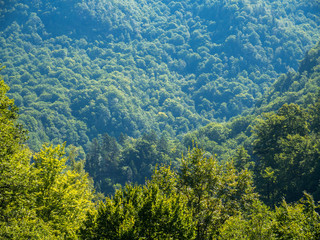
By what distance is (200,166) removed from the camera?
24.4 meters

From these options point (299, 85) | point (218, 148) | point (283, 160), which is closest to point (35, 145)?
point (218, 148)

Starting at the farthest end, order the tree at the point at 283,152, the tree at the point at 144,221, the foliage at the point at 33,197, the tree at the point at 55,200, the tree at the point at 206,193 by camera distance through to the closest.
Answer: the tree at the point at 283,152 < the tree at the point at 206,193 < the tree at the point at 55,200 < the foliage at the point at 33,197 < the tree at the point at 144,221

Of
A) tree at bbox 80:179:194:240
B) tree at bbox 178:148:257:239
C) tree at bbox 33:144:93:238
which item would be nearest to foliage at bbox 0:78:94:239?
tree at bbox 33:144:93:238

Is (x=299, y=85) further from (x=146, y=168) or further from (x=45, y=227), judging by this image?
(x=45, y=227)

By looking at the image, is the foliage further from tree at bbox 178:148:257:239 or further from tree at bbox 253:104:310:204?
tree at bbox 253:104:310:204

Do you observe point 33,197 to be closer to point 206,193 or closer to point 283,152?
point 206,193

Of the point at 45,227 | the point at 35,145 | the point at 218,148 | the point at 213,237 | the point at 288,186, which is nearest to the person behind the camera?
the point at 45,227

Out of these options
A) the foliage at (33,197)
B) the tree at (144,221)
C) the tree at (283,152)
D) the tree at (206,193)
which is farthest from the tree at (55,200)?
the tree at (283,152)

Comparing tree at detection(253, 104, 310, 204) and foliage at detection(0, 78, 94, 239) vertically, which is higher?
tree at detection(253, 104, 310, 204)

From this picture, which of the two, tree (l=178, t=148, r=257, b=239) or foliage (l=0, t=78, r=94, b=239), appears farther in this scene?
tree (l=178, t=148, r=257, b=239)

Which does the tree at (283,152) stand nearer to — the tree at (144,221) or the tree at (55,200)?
the tree at (144,221)

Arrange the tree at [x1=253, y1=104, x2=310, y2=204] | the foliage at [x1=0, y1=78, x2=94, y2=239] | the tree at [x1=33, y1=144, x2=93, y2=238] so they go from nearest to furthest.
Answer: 1. the foliage at [x1=0, y1=78, x2=94, y2=239]
2. the tree at [x1=33, y1=144, x2=93, y2=238]
3. the tree at [x1=253, y1=104, x2=310, y2=204]

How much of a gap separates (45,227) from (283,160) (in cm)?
3933

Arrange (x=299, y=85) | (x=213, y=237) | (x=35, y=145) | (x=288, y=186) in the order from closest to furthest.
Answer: (x=213, y=237), (x=288, y=186), (x=299, y=85), (x=35, y=145)
